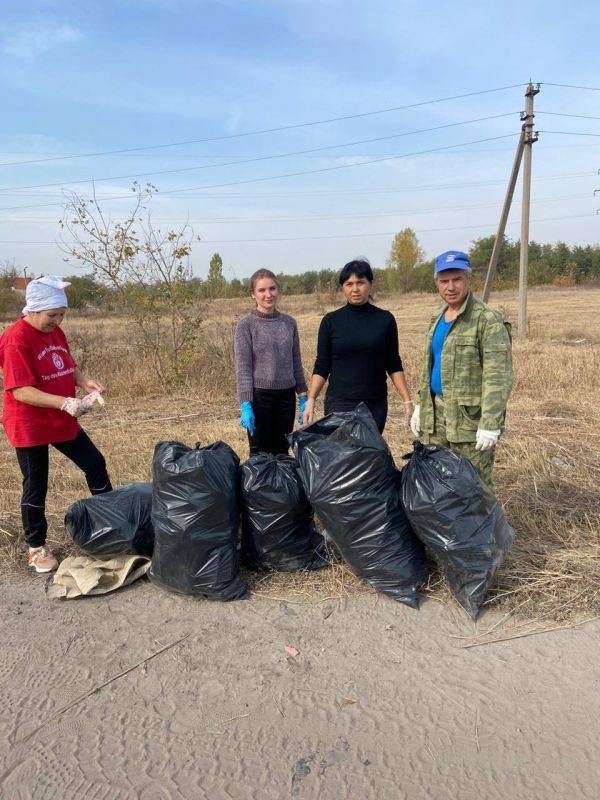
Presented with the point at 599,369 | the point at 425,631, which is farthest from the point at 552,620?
the point at 599,369

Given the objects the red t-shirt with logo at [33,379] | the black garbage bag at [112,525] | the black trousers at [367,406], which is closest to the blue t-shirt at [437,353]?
the black trousers at [367,406]

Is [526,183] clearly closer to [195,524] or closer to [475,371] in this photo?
[475,371]

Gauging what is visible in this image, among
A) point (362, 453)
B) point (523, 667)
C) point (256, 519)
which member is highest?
point (362, 453)

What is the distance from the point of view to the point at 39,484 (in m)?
2.95

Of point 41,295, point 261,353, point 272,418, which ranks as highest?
point 41,295

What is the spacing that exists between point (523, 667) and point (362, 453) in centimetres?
107

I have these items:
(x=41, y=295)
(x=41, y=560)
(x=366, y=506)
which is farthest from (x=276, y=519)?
(x=41, y=295)

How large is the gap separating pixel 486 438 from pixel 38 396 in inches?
85.7

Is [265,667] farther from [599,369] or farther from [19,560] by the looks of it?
[599,369]

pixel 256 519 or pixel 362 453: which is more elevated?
pixel 362 453

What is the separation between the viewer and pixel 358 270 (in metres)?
2.98

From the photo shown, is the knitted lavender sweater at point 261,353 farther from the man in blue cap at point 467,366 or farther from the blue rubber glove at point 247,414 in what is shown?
the man in blue cap at point 467,366

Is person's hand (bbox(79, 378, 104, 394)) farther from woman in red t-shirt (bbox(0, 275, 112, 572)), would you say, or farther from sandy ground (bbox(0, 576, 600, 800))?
sandy ground (bbox(0, 576, 600, 800))

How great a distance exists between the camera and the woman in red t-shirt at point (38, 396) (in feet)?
9.02
